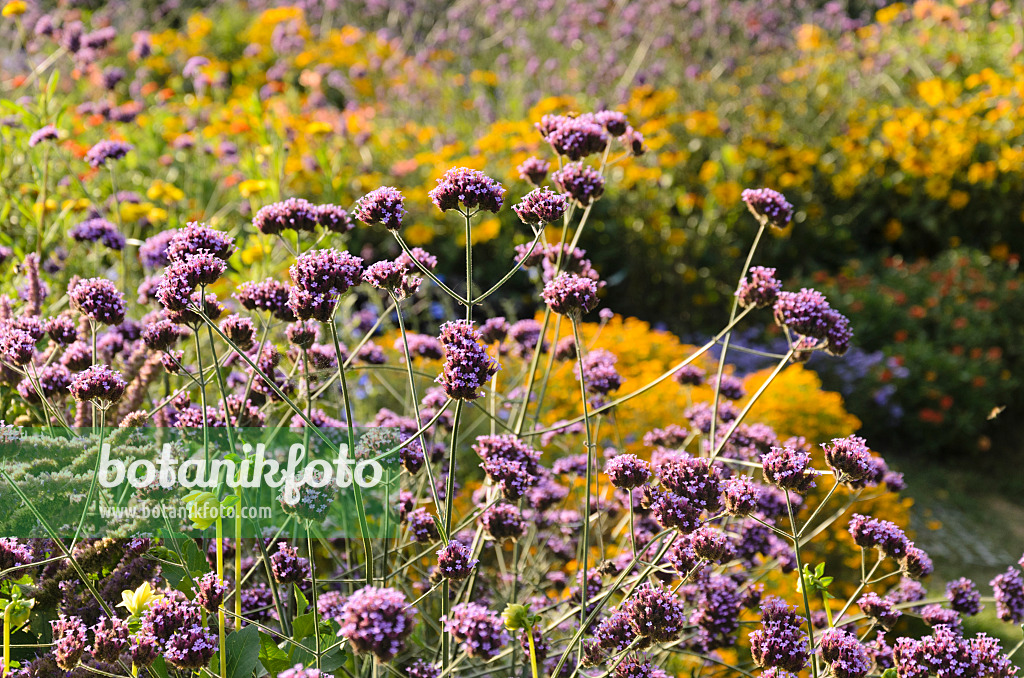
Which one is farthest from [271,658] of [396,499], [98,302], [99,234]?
[99,234]

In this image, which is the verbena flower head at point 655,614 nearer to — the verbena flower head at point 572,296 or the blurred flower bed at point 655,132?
the verbena flower head at point 572,296

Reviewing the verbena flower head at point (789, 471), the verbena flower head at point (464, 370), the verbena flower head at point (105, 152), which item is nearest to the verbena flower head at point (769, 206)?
the verbena flower head at point (789, 471)

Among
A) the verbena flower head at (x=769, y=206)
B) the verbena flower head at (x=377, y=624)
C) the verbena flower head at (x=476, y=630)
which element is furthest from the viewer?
the verbena flower head at (x=769, y=206)

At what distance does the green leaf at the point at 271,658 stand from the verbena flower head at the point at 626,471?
27.1 inches

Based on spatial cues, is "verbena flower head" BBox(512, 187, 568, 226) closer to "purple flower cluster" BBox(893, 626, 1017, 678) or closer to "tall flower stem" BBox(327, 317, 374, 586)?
"tall flower stem" BBox(327, 317, 374, 586)

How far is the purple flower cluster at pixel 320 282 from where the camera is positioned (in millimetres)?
1512

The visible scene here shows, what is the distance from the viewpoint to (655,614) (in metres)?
1.58

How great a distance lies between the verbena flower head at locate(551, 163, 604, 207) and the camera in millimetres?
2016

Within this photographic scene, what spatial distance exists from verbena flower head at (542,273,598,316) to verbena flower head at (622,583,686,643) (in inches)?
22.0

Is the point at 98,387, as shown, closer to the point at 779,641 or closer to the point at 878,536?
the point at 779,641

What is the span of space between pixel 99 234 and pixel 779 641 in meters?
2.24

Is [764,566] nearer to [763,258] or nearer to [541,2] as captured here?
[763,258]

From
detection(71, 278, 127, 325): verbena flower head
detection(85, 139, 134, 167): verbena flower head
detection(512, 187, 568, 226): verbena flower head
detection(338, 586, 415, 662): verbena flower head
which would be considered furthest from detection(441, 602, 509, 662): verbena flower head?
detection(85, 139, 134, 167): verbena flower head

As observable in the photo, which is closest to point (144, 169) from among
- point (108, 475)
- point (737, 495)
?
point (108, 475)
